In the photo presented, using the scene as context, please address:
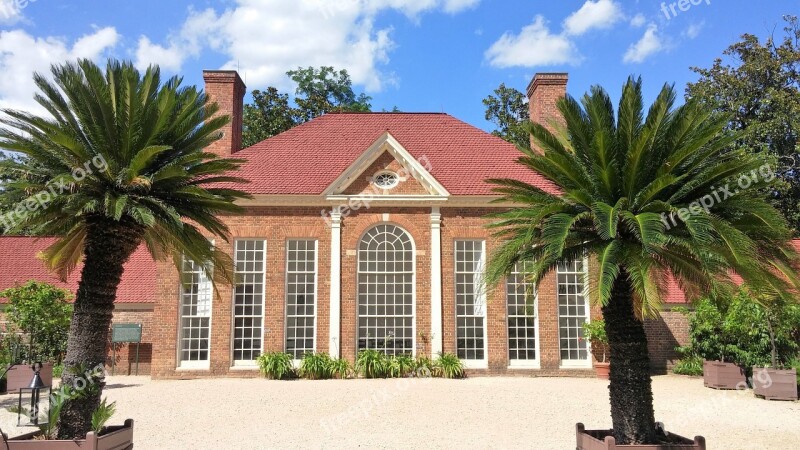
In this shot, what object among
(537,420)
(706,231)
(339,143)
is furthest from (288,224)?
(706,231)

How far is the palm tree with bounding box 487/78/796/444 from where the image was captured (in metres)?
7.98

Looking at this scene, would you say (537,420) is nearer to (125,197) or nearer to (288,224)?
(125,197)

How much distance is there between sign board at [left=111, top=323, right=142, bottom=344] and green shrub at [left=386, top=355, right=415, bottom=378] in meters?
8.67

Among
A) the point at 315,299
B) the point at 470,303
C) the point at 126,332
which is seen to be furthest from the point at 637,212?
the point at 126,332

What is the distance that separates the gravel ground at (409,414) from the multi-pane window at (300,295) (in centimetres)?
186

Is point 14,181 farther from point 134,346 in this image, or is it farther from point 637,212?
point 134,346

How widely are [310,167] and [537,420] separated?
12.2m

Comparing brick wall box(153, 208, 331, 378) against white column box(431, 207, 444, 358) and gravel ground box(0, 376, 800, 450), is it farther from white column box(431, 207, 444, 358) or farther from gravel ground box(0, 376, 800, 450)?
white column box(431, 207, 444, 358)

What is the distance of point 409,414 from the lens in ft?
41.5

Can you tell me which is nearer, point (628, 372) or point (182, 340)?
point (628, 372)

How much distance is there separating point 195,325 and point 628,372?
582 inches

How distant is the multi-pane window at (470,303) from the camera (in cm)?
1942

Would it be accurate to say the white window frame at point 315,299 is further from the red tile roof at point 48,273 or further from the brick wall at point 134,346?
the red tile roof at point 48,273

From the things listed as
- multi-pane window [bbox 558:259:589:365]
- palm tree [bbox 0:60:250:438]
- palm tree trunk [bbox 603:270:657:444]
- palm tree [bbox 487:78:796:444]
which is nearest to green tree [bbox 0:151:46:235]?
palm tree [bbox 0:60:250:438]
